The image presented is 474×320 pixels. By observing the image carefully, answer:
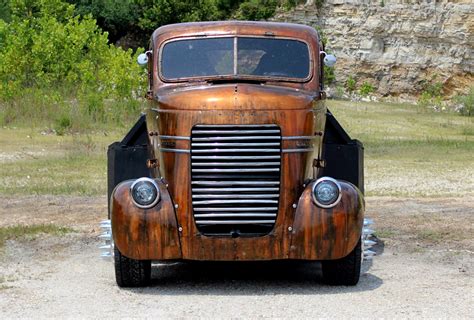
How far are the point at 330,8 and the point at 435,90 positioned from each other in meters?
5.97

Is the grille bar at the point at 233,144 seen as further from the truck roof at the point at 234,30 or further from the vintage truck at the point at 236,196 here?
the truck roof at the point at 234,30

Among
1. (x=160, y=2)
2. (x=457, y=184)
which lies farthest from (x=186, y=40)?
(x=160, y=2)

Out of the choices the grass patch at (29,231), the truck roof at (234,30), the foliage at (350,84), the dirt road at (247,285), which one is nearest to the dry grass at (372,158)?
the grass patch at (29,231)

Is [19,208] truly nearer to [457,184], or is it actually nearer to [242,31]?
[242,31]

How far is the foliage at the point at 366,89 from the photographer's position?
4947cm

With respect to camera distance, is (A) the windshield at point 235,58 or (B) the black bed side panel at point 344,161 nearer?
(A) the windshield at point 235,58

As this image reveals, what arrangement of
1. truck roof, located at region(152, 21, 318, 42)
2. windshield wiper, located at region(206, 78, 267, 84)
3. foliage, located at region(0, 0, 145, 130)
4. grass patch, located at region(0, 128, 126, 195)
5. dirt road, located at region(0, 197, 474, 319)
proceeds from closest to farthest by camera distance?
dirt road, located at region(0, 197, 474, 319) → windshield wiper, located at region(206, 78, 267, 84) → truck roof, located at region(152, 21, 318, 42) → grass patch, located at region(0, 128, 126, 195) → foliage, located at region(0, 0, 145, 130)

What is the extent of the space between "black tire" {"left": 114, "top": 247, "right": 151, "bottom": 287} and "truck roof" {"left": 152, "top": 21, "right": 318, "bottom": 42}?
2384 mm

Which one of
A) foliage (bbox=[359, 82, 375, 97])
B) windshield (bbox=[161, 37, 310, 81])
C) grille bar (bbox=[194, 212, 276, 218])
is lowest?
foliage (bbox=[359, 82, 375, 97])

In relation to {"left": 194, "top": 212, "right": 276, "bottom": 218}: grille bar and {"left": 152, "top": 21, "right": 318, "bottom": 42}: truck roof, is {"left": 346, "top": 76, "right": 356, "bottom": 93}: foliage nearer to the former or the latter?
{"left": 152, "top": 21, "right": 318, "bottom": 42}: truck roof

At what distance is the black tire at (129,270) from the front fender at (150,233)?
0.71 feet

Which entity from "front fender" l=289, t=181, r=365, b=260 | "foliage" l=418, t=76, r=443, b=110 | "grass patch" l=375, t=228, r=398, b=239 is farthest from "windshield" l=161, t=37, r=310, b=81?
"foliage" l=418, t=76, r=443, b=110

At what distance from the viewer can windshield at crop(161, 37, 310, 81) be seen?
10305 millimetres

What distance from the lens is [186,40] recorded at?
10.7m
